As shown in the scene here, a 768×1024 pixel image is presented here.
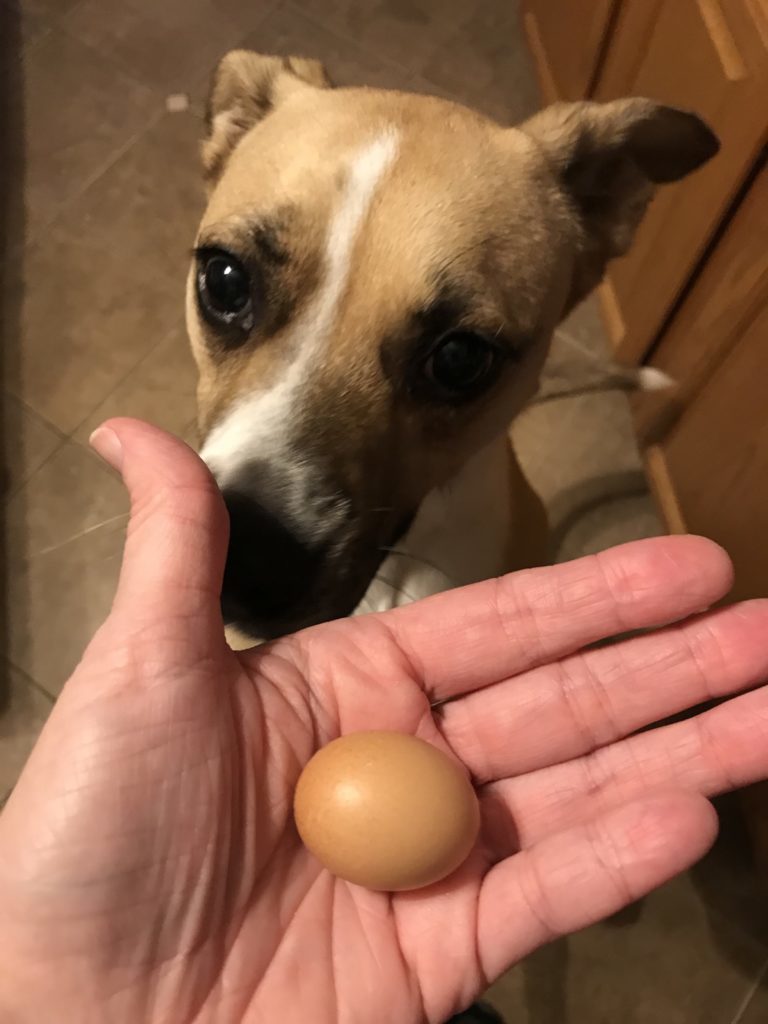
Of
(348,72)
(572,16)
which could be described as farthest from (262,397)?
(348,72)

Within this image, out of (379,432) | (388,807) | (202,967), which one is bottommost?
(202,967)

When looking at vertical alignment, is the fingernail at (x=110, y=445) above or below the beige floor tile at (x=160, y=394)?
above

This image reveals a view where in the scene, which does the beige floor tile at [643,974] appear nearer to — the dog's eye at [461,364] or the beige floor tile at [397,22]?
the dog's eye at [461,364]

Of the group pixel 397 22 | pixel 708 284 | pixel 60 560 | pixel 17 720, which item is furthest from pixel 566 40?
pixel 17 720

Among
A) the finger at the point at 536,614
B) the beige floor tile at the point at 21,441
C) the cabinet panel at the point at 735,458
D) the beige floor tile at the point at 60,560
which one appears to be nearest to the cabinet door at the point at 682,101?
the cabinet panel at the point at 735,458

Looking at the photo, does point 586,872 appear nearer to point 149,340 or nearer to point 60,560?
point 60,560

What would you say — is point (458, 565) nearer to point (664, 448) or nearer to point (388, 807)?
point (388, 807)

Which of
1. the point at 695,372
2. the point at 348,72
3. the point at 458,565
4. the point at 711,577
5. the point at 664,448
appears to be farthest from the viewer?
the point at 348,72
